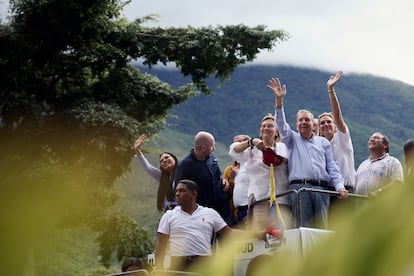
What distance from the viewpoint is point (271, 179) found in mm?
5973

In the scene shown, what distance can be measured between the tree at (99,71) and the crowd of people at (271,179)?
1090 centimetres

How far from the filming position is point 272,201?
5.84m

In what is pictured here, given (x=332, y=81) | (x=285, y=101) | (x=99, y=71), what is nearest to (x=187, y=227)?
(x=332, y=81)

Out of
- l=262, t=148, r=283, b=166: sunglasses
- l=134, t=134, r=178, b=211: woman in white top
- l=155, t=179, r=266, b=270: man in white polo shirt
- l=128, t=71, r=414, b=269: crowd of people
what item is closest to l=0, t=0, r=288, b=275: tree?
l=134, t=134, r=178, b=211: woman in white top

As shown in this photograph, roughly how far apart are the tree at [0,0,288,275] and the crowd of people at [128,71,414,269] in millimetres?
10902

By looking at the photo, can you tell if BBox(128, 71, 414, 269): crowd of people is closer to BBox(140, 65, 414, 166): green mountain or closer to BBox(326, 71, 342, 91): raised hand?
BBox(326, 71, 342, 91): raised hand

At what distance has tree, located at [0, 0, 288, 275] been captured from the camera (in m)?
19.4

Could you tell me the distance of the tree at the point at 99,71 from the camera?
19.4m

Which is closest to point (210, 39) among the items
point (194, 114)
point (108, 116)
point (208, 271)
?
point (108, 116)

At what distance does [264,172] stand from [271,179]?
0.11 meters

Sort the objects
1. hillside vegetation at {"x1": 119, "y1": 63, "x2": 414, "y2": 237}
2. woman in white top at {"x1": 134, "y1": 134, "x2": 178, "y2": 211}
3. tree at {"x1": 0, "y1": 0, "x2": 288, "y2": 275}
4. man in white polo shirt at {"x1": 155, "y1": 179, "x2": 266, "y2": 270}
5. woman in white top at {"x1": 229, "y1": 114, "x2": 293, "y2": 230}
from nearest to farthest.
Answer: man in white polo shirt at {"x1": 155, "y1": 179, "x2": 266, "y2": 270}
woman in white top at {"x1": 229, "y1": 114, "x2": 293, "y2": 230}
woman in white top at {"x1": 134, "y1": 134, "x2": 178, "y2": 211}
tree at {"x1": 0, "y1": 0, "x2": 288, "y2": 275}
hillside vegetation at {"x1": 119, "y1": 63, "x2": 414, "y2": 237}

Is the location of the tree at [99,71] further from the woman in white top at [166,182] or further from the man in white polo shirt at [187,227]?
the man in white polo shirt at [187,227]

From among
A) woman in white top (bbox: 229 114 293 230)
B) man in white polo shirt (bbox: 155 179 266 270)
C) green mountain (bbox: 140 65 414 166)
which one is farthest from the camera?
green mountain (bbox: 140 65 414 166)

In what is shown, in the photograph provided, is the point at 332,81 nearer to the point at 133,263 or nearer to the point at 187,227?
the point at 187,227
